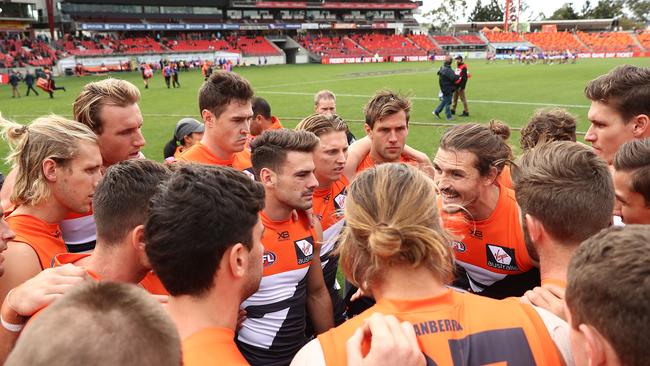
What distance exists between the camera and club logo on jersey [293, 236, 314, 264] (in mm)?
3443

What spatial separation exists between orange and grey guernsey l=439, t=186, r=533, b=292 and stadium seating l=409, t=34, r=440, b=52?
72.5 meters

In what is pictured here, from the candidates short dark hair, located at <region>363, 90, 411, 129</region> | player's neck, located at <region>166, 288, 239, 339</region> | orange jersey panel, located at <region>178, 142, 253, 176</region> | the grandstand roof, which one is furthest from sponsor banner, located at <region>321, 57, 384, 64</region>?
player's neck, located at <region>166, 288, 239, 339</region>

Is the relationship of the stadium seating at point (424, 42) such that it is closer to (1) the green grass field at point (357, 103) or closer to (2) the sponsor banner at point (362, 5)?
(2) the sponsor banner at point (362, 5)

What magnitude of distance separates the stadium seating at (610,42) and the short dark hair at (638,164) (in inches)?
2949

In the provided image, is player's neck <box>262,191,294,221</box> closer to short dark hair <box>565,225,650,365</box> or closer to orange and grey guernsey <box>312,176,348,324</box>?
orange and grey guernsey <box>312,176,348,324</box>

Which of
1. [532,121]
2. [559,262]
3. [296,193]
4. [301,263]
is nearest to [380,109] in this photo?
[532,121]

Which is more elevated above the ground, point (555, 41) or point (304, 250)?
point (555, 41)

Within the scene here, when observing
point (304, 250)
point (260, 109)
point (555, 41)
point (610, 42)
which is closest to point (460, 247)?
point (304, 250)

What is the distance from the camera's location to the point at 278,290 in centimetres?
329

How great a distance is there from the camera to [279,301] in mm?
3260

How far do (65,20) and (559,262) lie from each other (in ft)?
216

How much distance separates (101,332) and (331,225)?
3459 mm

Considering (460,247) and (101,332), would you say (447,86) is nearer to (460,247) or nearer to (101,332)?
(460,247)

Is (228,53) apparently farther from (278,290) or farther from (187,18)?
(278,290)
